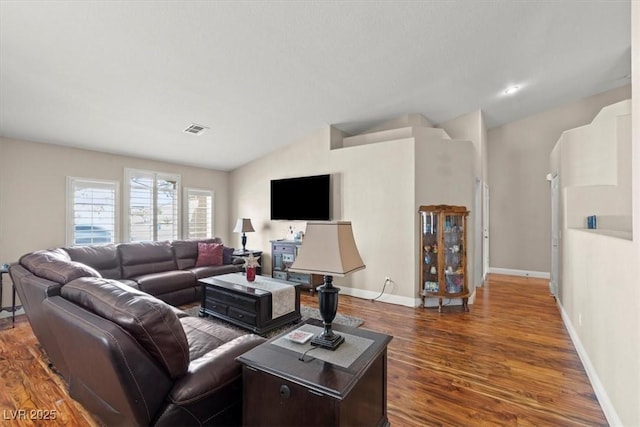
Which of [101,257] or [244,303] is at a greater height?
[101,257]

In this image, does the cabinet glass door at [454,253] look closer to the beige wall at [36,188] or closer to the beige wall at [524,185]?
the beige wall at [524,185]

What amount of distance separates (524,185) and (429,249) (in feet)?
12.3

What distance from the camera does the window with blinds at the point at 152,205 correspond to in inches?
204

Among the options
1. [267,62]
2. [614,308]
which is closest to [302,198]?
[267,62]

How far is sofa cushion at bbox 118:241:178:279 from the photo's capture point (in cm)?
442

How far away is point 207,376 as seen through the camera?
59.9 inches

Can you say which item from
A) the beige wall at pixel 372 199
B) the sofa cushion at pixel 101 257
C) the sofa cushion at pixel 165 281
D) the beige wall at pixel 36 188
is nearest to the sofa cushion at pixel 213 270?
the sofa cushion at pixel 165 281

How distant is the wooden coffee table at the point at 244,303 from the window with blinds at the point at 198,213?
252cm

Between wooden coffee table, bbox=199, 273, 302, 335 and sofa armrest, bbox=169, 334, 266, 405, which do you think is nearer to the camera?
sofa armrest, bbox=169, 334, 266, 405

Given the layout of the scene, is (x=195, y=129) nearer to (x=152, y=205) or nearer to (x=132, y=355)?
(x=152, y=205)

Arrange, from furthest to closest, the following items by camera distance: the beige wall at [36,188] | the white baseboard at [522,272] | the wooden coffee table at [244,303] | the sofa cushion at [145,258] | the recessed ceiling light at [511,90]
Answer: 1. the white baseboard at [522,272]
2. the recessed ceiling light at [511,90]
3. the sofa cushion at [145,258]
4. the beige wall at [36,188]
5. the wooden coffee table at [244,303]

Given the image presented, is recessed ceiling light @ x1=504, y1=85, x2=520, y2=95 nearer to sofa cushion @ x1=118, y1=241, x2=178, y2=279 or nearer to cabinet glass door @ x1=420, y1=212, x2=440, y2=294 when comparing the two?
cabinet glass door @ x1=420, y1=212, x2=440, y2=294

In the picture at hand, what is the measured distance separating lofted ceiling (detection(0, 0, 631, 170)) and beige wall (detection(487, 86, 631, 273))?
1141 mm

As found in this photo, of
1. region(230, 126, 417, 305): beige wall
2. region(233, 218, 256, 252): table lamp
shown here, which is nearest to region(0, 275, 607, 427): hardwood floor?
region(230, 126, 417, 305): beige wall
